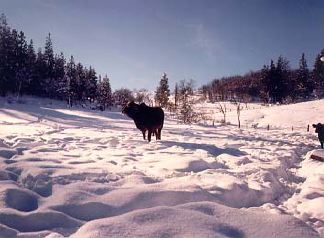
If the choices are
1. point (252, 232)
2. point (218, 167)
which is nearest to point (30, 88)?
point (218, 167)

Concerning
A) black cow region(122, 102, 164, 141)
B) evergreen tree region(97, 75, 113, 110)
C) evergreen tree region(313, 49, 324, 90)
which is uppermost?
evergreen tree region(313, 49, 324, 90)

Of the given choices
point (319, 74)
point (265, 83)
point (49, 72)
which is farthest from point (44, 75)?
point (319, 74)

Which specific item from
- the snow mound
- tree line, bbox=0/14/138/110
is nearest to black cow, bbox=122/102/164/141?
the snow mound

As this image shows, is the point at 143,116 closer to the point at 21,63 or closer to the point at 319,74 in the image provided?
the point at 21,63

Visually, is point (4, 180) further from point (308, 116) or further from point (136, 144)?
point (308, 116)

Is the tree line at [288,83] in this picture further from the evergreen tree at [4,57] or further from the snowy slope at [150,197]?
the snowy slope at [150,197]

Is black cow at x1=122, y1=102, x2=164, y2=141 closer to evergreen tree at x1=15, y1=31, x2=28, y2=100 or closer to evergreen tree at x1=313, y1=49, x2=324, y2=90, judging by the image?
evergreen tree at x1=15, y1=31, x2=28, y2=100

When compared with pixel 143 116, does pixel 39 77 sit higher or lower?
higher

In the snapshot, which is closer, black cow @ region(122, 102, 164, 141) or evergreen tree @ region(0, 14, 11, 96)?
black cow @ region(122, 102, 164, 141)

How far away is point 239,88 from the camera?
122438 millimetres

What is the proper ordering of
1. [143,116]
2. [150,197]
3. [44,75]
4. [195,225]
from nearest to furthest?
[195,225]
[150,197]
[143,116]
[44,75]

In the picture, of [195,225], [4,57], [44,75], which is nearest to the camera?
[195,225]

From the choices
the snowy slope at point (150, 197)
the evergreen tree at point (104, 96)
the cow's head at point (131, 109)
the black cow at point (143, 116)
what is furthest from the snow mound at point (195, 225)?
the evergreen tree at point (104, 96)

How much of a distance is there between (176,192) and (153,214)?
1357 mm
